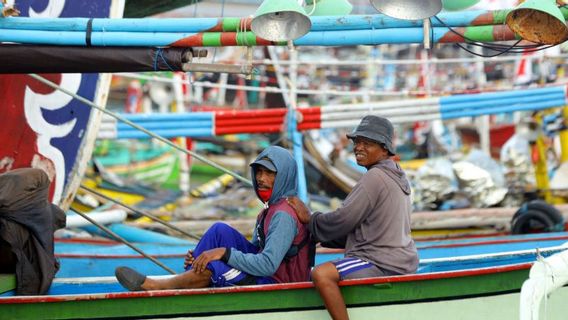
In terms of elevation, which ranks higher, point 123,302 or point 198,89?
point 198,89

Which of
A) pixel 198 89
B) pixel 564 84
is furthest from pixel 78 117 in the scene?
pixel 198 89

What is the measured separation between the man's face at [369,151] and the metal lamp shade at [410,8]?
0.68 metres

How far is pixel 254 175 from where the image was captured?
5.22 m

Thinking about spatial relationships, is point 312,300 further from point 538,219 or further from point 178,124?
point 178,124

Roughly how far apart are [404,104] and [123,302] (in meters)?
6.21

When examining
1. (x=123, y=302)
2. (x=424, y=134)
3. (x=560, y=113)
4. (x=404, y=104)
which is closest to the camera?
(x=123, y=302)

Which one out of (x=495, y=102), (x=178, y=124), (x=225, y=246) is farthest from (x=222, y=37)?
→ (x=495, y=102)

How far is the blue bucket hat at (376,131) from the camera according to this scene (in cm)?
502

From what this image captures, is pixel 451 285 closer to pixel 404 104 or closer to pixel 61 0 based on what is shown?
pixel 61 0

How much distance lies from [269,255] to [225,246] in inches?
15.2

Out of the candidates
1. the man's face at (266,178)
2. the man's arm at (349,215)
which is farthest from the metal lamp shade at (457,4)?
the man's face at (266,178)

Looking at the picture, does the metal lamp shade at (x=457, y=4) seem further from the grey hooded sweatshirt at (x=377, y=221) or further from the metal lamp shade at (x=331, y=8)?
the grey hooded sweatshirt at (x=377, y=221)

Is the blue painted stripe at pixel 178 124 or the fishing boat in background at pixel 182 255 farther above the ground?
the blue painted stripe at pixel 178 124

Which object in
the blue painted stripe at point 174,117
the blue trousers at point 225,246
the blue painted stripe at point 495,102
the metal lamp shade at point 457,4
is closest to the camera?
the blue trousers at point 225,246
